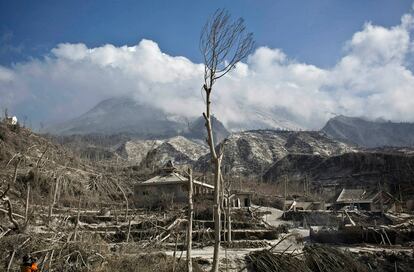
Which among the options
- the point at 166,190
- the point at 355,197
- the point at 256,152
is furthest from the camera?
the point at 256,152

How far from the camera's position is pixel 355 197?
75.1 metres

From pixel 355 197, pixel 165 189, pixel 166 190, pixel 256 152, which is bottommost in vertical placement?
pixel 166 190

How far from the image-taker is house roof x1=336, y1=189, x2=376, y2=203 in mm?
72562

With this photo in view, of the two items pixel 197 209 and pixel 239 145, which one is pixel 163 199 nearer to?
pixel 197 209

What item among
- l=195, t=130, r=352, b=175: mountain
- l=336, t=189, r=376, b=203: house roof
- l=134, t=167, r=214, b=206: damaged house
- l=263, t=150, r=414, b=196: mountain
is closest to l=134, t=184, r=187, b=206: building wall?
l=134, t=167, r=214, b=206: damaged house

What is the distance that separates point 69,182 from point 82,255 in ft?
13.3

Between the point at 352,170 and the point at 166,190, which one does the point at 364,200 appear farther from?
the point at 352,170

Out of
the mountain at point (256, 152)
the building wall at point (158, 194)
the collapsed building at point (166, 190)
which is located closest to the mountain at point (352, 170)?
the mountain at point (256, 152)

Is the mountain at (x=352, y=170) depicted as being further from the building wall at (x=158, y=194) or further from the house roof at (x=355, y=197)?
the building wall at (x=158, y=194)

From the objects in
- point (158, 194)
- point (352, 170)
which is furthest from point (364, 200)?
point (352, 170)

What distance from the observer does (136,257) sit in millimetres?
15609

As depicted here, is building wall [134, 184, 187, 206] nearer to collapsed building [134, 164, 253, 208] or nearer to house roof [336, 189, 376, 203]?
collapsed building [134, 164, 253, 208]

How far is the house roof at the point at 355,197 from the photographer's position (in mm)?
72562

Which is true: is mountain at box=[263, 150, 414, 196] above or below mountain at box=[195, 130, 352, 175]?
below
